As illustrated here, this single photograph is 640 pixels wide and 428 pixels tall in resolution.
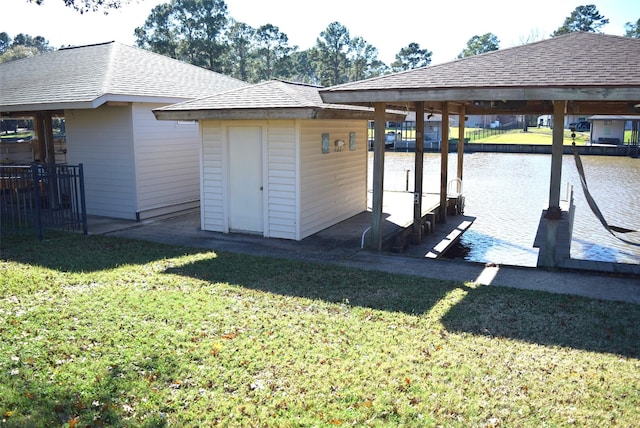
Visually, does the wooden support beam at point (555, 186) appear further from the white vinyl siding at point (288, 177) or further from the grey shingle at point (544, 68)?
the white vinyl siding at point (288, 177)

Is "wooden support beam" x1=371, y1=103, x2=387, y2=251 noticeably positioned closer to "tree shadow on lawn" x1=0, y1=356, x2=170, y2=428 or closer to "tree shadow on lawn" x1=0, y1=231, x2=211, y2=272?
"tree shadow on lawn" x1=0, y1=231, x2=211, y2=272

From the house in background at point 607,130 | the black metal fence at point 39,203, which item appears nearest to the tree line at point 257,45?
the house in background at point 607,130

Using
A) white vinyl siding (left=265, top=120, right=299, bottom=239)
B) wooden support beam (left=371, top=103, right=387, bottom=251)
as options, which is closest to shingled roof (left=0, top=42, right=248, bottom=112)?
white vinyl siding (left=265, top=120, right=299, bottom=239)

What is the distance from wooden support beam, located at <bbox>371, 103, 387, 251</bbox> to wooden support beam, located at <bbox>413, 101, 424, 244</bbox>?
4.12ft

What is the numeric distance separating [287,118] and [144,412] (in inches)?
244

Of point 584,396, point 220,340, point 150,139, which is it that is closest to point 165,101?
point 150,139

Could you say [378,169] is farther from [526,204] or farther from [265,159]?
[526,204]

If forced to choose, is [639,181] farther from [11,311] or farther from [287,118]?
[11,311]

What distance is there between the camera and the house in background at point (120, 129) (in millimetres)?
11883

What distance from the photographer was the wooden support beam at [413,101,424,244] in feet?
35.1

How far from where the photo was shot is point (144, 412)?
4199 millimetres

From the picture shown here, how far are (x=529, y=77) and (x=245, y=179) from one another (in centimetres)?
531

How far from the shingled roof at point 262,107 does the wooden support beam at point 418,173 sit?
103cm

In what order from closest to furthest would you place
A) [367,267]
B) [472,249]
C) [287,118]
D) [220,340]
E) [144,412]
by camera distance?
[144,412] → [220,340] → [367,267] → [287,118] → [472,249]
